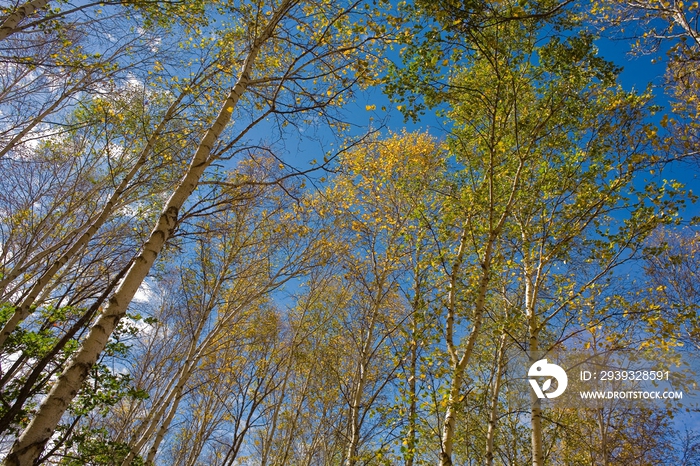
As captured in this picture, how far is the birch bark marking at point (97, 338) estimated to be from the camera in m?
1.96

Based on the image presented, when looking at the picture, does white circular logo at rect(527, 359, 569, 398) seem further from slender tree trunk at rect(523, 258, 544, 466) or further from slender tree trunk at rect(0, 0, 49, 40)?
slender tree trunk at rect(0, 0, 49, 40)

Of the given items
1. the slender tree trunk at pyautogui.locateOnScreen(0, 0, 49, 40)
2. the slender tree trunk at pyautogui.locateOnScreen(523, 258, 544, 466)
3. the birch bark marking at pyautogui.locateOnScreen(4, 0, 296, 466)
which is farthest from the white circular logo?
the slender tree trunk at pyautogui.locateOnScreen(0, 0, 49, 40)

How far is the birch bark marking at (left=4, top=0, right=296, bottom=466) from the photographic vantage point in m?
1.96

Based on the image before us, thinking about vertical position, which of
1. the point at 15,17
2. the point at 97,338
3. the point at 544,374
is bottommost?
the point at 97,338

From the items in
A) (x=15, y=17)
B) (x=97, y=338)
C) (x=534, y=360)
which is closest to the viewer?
(x=97, y=338)

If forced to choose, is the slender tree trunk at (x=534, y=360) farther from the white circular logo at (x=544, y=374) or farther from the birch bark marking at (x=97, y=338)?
the birch bark marking at (x=97, y=338)

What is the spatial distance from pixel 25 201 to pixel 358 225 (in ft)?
24.1

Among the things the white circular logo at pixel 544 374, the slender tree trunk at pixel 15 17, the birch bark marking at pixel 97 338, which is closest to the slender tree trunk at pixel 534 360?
the white circular logo at pixel 544 374

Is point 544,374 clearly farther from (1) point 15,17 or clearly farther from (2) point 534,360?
(1) point 15,17

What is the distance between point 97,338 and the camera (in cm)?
234

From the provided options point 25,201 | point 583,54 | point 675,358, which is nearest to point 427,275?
point 675,358

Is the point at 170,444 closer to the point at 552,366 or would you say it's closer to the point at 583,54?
the point at 552,366

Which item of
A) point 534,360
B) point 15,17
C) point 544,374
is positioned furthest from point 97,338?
point 544,374

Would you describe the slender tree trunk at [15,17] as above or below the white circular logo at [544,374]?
above
